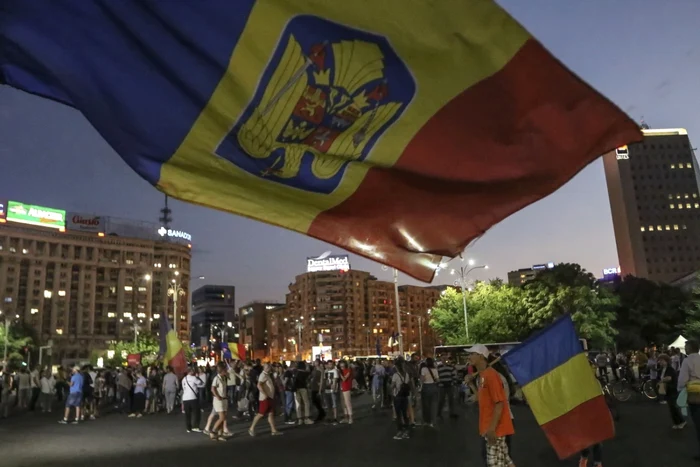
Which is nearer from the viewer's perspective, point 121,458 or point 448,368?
point 121,458

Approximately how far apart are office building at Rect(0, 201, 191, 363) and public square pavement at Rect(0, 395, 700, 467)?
106m

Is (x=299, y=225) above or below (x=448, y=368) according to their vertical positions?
above

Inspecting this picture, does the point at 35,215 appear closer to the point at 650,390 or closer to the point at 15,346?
the point at 15,346

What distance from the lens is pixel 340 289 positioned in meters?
170

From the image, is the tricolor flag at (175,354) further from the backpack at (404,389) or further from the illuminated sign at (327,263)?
the illuminated sign at (327,263)

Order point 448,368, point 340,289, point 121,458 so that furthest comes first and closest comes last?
1. point 340,289
2. point 448,368
3. point 121,458

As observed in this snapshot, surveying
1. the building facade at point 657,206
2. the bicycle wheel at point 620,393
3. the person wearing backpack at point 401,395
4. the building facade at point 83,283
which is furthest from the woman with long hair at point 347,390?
the building facade at point 657,206

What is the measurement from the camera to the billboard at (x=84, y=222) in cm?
13950

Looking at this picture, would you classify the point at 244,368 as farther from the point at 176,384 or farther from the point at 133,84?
the point at 133,84

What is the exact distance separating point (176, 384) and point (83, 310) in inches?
5025

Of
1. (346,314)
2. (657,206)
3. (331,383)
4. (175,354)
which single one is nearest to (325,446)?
(331,383)

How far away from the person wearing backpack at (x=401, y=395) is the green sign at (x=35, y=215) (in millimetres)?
130592

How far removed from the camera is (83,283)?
139m

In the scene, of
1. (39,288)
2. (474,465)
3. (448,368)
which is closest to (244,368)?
(448,368)
